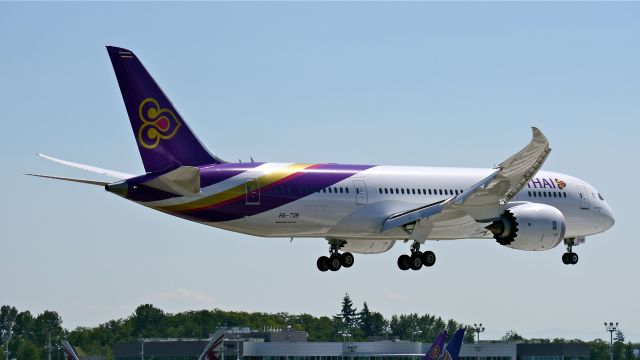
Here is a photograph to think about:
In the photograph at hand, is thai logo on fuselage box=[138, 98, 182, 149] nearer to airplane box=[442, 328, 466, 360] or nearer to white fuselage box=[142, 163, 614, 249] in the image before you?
white fuselage box=[142, 163, 614, 249]

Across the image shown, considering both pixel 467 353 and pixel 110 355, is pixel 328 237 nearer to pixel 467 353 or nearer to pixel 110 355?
pixel 467 353

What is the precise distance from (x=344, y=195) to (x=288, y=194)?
2895 mm

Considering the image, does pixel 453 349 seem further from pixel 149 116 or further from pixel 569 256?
pixel 149 116

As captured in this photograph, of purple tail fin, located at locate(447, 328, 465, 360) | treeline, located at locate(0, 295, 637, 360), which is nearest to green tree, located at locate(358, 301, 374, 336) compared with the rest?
treeline, located at locate(0, 295, 637, 360)

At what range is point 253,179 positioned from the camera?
169ft

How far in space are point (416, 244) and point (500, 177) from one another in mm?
6044

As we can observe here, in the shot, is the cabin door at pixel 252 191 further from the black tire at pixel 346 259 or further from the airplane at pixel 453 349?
the airplane at pixel 453 349

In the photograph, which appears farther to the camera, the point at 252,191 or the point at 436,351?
the point at 436,351

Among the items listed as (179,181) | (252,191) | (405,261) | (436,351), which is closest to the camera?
(179,181)

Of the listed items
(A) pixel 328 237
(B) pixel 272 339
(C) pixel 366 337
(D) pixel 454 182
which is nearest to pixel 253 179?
(A) pixel 328 237

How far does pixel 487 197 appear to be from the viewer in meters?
53.8

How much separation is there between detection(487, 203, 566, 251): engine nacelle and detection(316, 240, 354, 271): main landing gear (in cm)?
663

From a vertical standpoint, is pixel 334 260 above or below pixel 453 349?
above

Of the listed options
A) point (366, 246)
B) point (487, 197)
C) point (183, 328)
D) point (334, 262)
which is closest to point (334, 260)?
point (334, 262)
